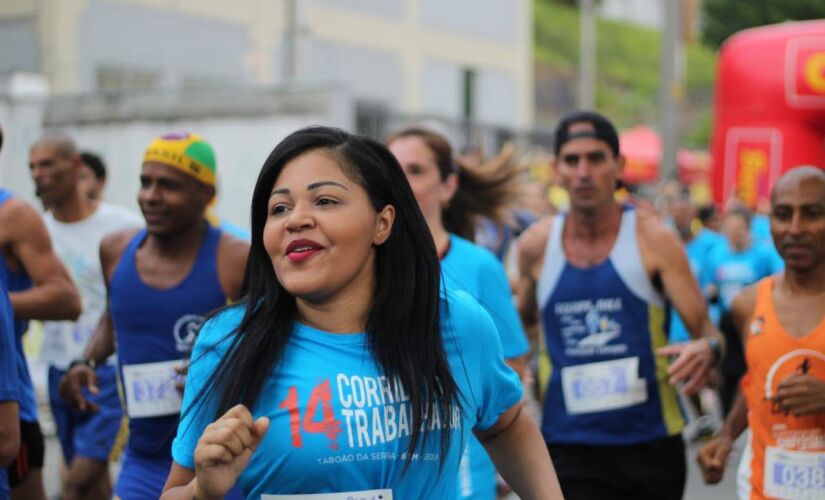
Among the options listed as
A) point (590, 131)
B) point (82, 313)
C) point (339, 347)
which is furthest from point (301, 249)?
point (82, 313)

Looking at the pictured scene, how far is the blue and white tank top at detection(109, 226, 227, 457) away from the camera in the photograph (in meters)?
5.00

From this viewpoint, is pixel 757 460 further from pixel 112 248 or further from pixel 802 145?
pixel 802 145

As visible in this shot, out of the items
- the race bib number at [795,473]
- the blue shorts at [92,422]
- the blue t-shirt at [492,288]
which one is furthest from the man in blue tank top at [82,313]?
the race bib number at [795,473]

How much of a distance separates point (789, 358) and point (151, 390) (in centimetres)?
216

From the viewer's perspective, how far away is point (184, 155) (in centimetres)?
525

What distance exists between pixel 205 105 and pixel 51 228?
5709mm

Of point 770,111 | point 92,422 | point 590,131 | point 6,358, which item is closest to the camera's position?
point 6,358

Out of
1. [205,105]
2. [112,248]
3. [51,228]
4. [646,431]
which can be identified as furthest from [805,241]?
[205,105]

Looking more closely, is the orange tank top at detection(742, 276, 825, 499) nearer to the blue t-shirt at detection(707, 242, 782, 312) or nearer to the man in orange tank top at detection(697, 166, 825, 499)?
the man in orange tank top at detection(697, 166, 825, 499)

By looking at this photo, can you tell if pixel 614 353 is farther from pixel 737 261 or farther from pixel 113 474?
pixel 737 261

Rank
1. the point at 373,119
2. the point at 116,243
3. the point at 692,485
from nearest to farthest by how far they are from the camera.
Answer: the point at 116,243, the point at 692,485, the point at 373,119

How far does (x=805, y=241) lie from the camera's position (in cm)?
479

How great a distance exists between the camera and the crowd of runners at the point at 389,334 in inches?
116

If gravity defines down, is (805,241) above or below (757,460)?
above
